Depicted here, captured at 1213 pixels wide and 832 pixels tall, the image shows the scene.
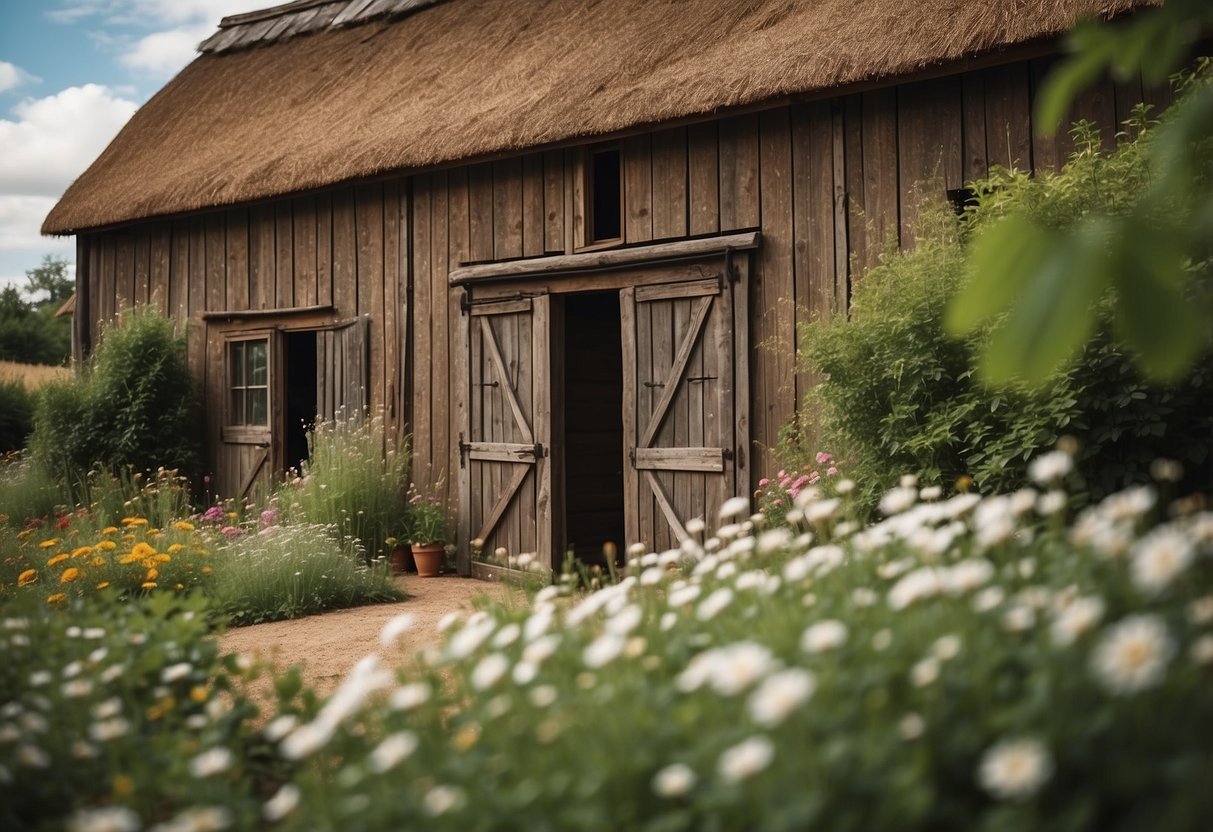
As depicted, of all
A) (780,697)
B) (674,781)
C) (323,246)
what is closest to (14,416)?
(323,246)

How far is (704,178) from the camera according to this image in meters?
7.79

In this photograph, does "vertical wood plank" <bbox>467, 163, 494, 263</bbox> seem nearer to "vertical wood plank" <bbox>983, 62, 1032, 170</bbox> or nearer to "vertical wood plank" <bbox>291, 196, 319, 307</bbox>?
"vertical wood plank" <bbox>291, 196, 319, 307</bbox>

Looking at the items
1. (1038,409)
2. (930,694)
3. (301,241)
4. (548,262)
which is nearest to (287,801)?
(930,694)

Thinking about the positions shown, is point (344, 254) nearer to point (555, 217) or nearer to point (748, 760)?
point (555, 217)

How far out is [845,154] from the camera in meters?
7.20

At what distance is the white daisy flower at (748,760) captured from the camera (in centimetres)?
187

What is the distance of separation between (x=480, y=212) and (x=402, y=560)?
2.96 metres

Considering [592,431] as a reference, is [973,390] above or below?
above

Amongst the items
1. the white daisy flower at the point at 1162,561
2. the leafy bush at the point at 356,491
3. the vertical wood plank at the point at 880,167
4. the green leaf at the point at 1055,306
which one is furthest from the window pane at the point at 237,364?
the green leaf at the point at 1055,306

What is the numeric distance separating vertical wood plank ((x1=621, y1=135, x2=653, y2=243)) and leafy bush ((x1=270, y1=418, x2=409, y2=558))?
292 cm

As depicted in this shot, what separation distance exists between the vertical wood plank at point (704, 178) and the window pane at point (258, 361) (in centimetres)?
516

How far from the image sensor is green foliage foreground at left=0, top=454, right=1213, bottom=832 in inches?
75.5

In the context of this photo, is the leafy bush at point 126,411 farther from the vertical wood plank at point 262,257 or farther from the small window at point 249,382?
the vertical wood plank at point 262,257

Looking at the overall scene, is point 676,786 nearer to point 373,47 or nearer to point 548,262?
point 548,262
